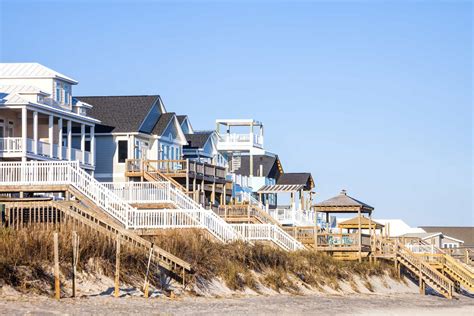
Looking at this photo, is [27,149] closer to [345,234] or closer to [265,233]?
[265,233]

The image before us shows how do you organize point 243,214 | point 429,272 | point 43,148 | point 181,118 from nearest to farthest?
point 429,272 < point 43,148 < point 243,214 < point 181,118

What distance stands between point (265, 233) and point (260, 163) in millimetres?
37914

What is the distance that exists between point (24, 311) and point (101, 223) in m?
11.8

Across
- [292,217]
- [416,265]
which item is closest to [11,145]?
[416,265]

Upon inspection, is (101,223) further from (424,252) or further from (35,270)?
(424,252)

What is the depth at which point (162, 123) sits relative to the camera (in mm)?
64688

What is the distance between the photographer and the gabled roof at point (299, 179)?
83.1 m

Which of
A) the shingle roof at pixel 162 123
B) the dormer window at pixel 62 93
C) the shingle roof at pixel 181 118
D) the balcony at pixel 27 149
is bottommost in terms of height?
the balcony at pixel 27 149

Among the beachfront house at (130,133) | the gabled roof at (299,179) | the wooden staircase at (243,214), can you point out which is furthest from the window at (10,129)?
the gabled roof at (299,179)

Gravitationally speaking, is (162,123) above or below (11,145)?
above

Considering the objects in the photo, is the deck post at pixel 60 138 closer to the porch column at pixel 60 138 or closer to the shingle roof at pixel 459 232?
the porch column at pixel 60 138

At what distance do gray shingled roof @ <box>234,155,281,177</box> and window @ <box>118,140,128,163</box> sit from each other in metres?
22.2

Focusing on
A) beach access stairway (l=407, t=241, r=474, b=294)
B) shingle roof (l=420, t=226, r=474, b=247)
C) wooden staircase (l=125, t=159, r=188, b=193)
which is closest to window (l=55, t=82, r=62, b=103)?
wooden staircase (l=125, t=159, r=188, b=193)

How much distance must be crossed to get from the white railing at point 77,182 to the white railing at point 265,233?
5435 mm
